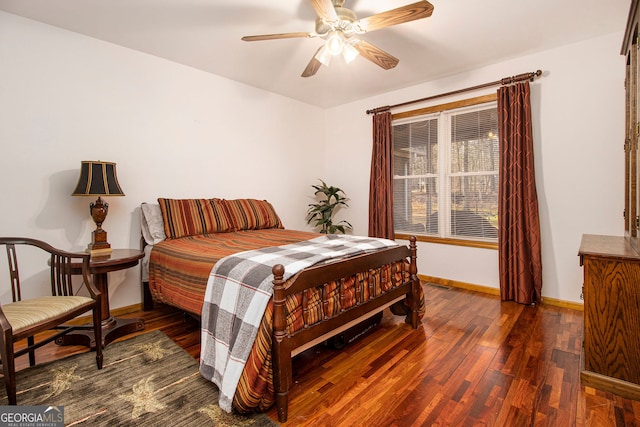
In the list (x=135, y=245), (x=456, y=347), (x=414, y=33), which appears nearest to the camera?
(x=456, y=347)

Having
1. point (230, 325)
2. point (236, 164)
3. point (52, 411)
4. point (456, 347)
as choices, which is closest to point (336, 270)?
point (230, 325)

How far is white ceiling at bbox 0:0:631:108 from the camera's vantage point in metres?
2.28

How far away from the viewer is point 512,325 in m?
2.57

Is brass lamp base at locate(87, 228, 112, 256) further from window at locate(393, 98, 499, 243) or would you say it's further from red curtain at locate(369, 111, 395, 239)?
window at locate(393, 98, 499, 243)

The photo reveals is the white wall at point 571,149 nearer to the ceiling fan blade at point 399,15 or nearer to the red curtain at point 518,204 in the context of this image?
the red curtain at point 518,204

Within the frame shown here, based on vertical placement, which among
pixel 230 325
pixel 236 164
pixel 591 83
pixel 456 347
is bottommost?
pixel 456 347

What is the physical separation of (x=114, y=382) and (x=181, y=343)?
534mm

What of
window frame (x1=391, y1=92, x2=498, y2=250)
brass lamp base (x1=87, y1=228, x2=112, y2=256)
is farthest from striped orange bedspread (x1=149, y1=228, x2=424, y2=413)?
window frame (x1=391, y1=92, x2=498, y2=250)

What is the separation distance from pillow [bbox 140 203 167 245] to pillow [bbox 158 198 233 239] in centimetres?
5

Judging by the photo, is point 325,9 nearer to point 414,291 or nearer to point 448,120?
point 414,291

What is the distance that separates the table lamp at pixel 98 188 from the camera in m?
2.37

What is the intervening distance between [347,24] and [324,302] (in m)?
1.83

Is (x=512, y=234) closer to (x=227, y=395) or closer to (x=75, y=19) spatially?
(x=227, y=395)

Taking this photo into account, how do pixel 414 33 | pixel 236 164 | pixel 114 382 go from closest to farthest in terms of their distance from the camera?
1. pixel 114 382
2. pixel 414 33
3. pixel 236 164
